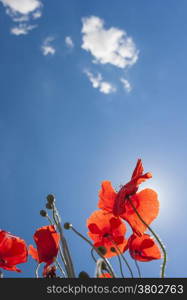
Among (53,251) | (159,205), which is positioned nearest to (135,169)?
(159,205)

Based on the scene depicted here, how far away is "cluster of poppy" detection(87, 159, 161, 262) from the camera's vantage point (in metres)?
1.25

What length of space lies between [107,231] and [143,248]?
0.21 m

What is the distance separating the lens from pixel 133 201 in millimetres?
1405

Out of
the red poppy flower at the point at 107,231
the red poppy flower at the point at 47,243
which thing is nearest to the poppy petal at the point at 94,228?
the red poppy flower at the point at 107,231

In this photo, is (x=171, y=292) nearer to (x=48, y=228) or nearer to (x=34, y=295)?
(x=34, y=295)

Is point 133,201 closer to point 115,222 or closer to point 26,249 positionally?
point 115,222

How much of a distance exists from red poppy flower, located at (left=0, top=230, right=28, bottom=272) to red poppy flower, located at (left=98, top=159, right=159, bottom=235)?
0.31 metres

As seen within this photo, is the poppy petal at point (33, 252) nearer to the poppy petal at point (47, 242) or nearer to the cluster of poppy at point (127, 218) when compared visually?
the poppy petal at point (47, 242)

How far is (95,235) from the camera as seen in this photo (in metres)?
1.47

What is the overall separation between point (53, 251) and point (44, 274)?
0.08 meters

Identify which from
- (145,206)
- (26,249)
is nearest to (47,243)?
(26,249)

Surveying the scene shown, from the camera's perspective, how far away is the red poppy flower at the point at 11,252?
4.22 feet

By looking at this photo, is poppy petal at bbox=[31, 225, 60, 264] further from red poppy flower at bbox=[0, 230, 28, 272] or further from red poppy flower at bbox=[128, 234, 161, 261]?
red poppy flower at bbox=[128, 234, 161, 261]

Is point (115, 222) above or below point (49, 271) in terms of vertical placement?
above
